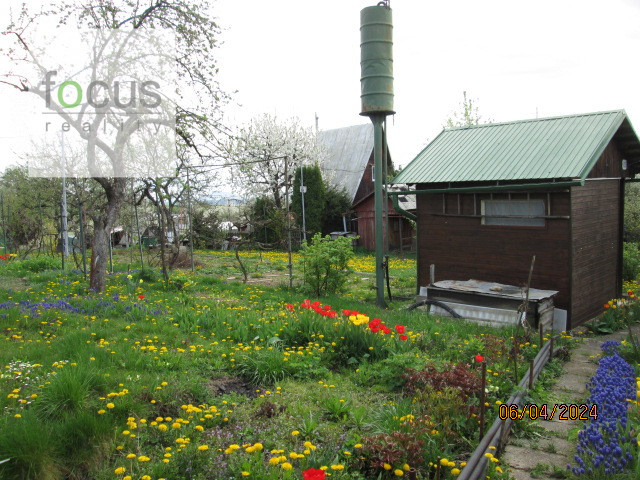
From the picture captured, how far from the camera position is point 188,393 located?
4402mm

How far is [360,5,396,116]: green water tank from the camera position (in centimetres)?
1056

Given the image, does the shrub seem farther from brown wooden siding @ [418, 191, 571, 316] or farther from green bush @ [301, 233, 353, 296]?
brown wooden siding @ [418, 191, 571, 316]

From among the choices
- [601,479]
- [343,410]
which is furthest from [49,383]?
[601,479]

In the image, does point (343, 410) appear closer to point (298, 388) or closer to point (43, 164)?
point (298, 388)

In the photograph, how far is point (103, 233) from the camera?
384 inches

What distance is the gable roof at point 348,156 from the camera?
3302cm

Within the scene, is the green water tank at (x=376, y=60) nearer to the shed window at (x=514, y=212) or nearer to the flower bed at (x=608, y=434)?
the shed window at (x=514, y=212)

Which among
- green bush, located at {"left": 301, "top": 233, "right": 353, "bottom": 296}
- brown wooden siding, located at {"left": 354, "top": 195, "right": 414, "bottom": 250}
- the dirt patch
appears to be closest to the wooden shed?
green bush, located at {"left": 301, "top": 233, "right": 353, "bottom": 296}

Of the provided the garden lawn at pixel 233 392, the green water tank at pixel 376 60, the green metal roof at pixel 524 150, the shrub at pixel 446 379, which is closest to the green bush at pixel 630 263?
the green metal roof at pixel 524 150

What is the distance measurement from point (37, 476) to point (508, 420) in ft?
11.2

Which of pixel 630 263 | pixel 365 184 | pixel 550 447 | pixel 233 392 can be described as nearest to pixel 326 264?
pixel 233 392

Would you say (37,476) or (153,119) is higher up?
(153,119)

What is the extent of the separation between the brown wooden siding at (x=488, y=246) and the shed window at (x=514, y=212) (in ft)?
0.38

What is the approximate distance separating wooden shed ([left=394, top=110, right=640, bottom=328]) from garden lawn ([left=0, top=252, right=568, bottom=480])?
11.5 ft
